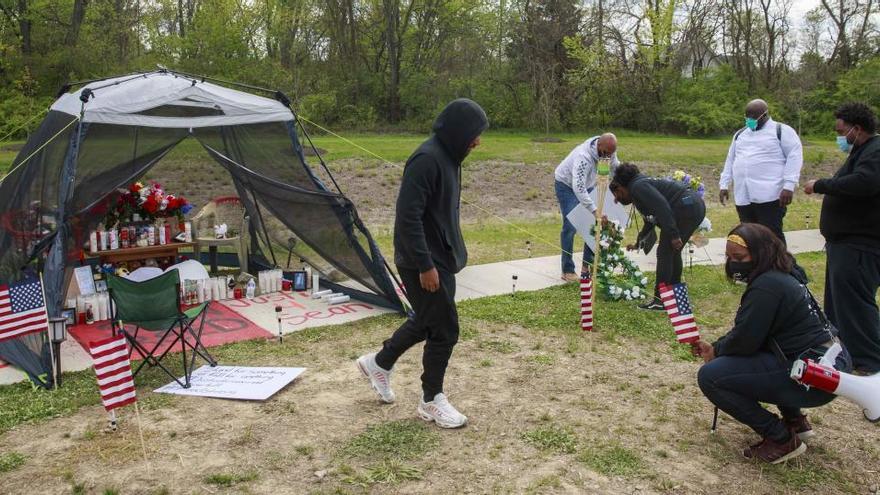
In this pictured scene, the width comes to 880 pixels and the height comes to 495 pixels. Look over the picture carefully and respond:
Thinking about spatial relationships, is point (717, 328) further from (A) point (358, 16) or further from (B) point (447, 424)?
(A) point (358, 16)

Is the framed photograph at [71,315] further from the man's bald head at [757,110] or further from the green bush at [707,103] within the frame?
the green bush at [707,103]

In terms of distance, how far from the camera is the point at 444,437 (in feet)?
12.5

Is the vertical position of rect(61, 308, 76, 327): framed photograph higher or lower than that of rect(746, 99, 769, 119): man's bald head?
lower

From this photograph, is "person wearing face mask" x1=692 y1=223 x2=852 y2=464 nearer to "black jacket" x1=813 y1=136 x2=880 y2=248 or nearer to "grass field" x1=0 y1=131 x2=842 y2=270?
"black jacket" x1=813 y1=136 x2=880 y2=248

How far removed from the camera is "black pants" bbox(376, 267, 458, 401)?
3.68 m

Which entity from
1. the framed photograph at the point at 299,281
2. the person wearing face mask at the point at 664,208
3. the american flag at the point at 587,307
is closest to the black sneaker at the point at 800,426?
the american flag at the point at 587,307

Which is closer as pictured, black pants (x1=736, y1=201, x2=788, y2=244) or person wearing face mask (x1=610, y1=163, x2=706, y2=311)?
person wearing face mask (x1=610, y1=163, x2=706, y2=311)

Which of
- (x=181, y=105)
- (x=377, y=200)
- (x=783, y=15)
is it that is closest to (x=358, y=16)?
(x=377, y=200)

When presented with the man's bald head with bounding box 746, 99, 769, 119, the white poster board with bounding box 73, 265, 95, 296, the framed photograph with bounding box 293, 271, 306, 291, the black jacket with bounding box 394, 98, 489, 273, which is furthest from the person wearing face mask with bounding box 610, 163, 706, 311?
the white poster board with bounding box 73, 265, 95, 296

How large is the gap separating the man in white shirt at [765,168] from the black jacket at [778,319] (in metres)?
3.19

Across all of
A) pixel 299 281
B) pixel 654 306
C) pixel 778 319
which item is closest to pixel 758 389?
pixel 778 319

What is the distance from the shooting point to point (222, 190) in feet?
25.6

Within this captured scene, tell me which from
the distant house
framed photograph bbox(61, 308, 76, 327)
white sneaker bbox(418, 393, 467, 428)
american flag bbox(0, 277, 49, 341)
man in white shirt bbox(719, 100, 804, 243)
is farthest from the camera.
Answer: the distant house

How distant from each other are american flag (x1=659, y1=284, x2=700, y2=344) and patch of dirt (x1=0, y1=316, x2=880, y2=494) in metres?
0.51
